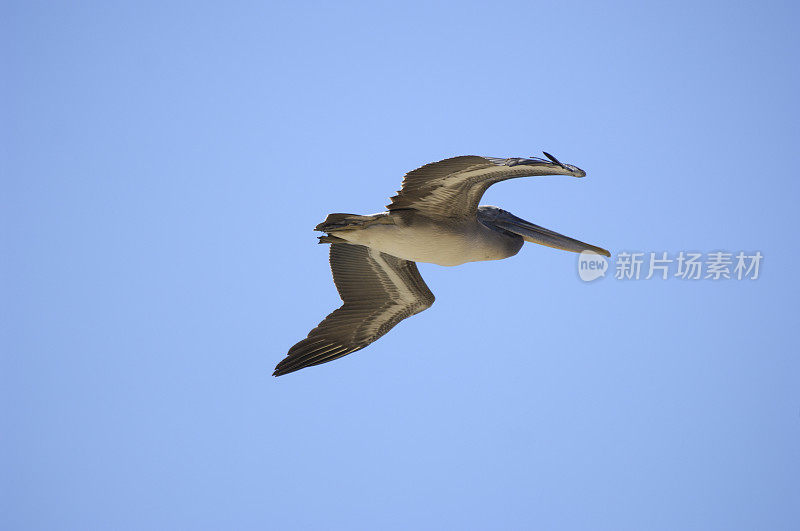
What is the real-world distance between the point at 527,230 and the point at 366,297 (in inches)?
82.4

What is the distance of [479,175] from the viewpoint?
862cm

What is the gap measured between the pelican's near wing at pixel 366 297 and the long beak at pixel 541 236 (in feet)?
4.39

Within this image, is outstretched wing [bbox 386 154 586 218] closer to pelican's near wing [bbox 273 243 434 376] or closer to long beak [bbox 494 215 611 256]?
long beak [bbox 494 215 611 256]

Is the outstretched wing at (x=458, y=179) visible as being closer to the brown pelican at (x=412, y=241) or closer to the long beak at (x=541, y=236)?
the brown pelican at (x=412, y=241)

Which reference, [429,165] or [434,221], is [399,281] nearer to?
[434,221]

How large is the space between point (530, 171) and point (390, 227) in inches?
69.9

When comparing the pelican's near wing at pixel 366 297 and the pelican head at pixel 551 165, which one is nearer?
the pelican head at pixel 551 165

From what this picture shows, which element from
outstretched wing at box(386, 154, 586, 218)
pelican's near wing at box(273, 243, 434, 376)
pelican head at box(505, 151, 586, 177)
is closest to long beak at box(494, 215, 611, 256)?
outstretched wing at box(386, 154, 586, 218)

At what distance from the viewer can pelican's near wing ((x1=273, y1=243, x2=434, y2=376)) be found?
35.4 feet

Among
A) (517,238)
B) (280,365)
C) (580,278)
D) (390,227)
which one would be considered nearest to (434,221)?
(390,227)

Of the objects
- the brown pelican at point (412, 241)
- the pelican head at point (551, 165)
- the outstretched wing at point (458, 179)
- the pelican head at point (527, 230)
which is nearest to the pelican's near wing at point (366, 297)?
the brown pelican at point (412, 241)

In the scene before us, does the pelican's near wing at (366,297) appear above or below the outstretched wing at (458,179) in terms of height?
below

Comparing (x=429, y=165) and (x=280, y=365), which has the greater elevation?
(x=429, y=165)

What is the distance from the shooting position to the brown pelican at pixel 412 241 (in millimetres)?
8633
